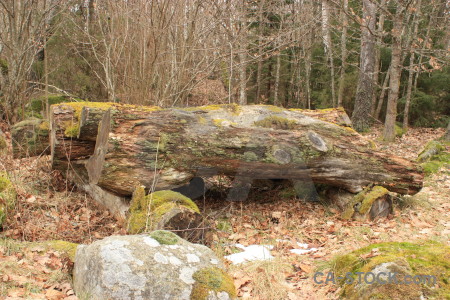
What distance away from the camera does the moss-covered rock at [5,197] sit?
450 centimetres

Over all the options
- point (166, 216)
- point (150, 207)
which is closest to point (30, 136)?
point (150, 207)

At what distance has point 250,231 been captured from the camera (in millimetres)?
5207

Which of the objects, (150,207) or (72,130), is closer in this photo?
(150,207)

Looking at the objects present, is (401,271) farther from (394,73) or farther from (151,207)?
(394,73)

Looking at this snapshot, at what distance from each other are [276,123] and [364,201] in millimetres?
1971

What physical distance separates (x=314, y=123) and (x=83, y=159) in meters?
4.22

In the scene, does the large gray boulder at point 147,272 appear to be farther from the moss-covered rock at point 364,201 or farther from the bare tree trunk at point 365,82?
the bare tree trunk at point 365,82

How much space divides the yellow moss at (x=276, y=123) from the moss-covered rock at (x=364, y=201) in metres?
1.66

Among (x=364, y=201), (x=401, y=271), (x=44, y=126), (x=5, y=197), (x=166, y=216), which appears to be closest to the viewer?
(x=401, y=271)

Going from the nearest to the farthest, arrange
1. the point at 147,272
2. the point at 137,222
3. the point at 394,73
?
the point at 147,272 → the point at 137,222 → the point at 394,73

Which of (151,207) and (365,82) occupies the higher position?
(365,82)

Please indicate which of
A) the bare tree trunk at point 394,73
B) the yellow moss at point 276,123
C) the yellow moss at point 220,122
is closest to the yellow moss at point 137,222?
the yellow moss at point 220,122

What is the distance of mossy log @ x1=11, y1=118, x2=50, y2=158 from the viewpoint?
278 inches

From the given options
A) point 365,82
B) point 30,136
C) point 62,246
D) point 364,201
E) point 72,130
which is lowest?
point 62,246
